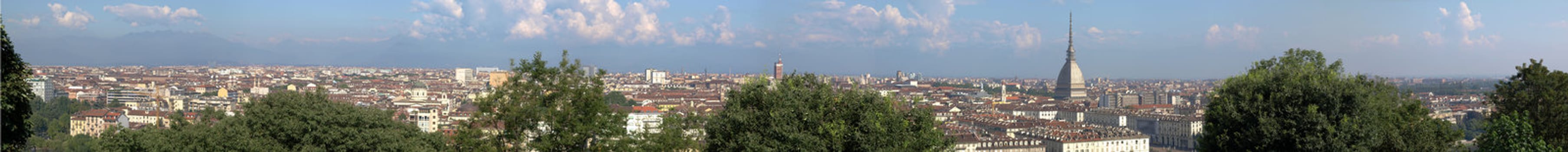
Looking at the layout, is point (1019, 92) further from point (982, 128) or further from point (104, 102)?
point (104, 102)

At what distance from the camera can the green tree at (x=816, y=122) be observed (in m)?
8.38

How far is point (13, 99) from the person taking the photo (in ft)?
26.5

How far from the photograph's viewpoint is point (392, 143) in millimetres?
10188

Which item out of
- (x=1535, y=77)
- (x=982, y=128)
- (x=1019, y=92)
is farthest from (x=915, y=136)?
(x=1019, y=92)

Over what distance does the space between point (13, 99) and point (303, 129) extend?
6.96ft

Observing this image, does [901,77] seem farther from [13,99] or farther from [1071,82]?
[13,99]

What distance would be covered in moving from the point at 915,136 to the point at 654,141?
6.75ft

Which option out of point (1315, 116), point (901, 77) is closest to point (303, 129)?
point (1315, 116)

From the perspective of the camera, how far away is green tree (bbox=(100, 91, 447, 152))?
984 cm

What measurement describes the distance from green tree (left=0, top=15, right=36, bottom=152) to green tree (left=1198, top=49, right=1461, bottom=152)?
7.36 meters

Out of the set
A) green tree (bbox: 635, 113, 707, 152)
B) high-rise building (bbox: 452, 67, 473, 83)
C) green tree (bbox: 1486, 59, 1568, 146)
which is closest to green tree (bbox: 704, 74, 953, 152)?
green tree (bbox: 635, 113, 707, 152)

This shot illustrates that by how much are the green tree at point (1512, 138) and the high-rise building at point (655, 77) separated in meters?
81.5

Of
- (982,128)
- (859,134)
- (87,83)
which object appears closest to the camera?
(859,134)

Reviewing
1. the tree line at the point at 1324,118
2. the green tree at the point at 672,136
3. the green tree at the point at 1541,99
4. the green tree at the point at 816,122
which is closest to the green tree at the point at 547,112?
the green tree at the point at 672,136
